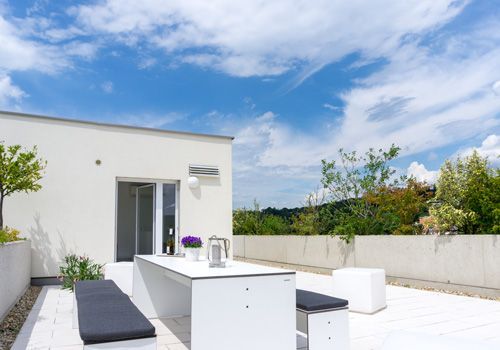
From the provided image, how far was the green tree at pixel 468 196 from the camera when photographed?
22.1ft

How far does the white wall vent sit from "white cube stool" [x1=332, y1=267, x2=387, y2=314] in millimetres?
4127

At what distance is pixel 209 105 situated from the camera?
39.1ft

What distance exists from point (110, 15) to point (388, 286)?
7.33 m

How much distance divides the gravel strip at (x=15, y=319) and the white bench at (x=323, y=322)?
2.78m

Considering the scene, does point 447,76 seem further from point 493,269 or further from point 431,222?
point 493,269

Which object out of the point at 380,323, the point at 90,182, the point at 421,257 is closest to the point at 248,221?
the point at 90,182

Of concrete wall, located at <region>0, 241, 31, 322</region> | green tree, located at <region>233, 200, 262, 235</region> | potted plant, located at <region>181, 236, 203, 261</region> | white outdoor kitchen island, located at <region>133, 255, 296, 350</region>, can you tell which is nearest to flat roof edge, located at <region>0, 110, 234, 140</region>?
concrete wall, located at <region>0, 241, 31, 322</region>

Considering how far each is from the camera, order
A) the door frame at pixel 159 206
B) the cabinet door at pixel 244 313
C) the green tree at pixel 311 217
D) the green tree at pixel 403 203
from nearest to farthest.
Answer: the cabinet door at pixel 244 313 < the door frame at pixel 159 206 < the green tree at pixel 403 203 < the green tree at pixel 311 217

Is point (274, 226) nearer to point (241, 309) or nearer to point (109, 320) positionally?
point (241, 309)

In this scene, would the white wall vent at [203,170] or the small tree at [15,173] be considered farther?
the white wall vent at [203,170]

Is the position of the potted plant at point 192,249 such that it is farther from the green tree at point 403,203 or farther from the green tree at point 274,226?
the green tree at point 274,226

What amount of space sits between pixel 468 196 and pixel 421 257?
138 centimetres

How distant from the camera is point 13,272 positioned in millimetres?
5344

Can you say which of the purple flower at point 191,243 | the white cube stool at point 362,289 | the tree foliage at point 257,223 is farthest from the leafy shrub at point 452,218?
the tree foliage at point 257,223
